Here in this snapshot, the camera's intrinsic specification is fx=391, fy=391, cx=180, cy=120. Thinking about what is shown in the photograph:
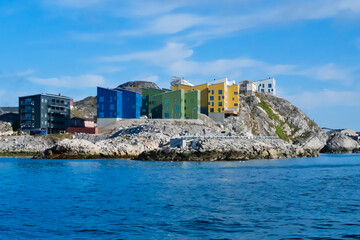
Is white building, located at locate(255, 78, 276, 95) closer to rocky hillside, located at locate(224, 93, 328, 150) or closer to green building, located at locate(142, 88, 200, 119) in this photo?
rocky hillside, located at locate(224, 93, 328, 150)

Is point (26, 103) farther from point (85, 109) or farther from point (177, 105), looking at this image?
point (177, 105)

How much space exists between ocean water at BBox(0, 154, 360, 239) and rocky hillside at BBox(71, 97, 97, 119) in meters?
90.7

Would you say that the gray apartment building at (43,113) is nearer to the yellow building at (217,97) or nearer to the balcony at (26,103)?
the balcony at (26,103)

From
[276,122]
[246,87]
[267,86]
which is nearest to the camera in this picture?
[276,122]

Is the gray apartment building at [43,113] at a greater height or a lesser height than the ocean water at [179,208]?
greater

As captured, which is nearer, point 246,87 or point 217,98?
point 217,98

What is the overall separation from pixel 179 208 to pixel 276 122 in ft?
379

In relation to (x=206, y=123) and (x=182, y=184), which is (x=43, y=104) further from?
(x=182, y=184)

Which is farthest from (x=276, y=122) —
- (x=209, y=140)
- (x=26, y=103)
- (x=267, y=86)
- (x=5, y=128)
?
(x=5, y=128)

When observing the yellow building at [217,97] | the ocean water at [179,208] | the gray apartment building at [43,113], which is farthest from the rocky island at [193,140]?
the ocean water at [179,208]

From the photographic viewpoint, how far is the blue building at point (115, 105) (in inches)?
4306

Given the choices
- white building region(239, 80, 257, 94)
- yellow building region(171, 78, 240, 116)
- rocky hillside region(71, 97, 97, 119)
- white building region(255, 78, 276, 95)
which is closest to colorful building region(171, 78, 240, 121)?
yellow building region(171, 78, 240, 116)

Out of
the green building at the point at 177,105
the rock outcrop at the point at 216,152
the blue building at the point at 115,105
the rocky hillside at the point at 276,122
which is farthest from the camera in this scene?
the rocky hillside at the point at 276,122

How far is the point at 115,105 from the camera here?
109188 millimetres
